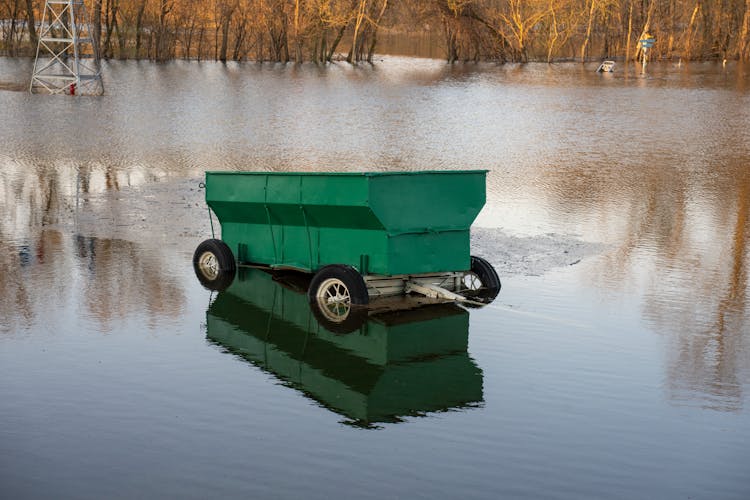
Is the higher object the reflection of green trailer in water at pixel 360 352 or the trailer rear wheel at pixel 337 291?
the trailer rear wheel at pixel 337 291

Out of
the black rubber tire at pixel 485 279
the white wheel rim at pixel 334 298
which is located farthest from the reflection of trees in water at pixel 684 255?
the white wheel rim at pixel 334 298

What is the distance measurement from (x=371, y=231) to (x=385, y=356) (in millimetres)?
2069

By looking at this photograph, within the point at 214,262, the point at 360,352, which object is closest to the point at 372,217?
the point at 360,352

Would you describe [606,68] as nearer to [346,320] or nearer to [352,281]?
[352,281]

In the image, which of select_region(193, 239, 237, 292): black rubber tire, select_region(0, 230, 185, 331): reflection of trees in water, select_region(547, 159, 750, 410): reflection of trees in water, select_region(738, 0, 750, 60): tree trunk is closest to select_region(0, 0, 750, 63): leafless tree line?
select_region(738, 0, 750, 60): tree trunk

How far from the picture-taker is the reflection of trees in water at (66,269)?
43.3 feet

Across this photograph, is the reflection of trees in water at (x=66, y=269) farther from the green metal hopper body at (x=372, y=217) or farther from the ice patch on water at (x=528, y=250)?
the ice patch on water at (x=528, y=250)

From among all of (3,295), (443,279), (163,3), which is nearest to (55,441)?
(3,295)

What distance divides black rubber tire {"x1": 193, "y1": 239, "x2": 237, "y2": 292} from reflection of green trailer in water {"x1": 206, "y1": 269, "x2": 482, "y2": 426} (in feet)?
1.91

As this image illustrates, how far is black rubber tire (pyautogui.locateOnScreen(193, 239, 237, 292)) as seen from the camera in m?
15.2

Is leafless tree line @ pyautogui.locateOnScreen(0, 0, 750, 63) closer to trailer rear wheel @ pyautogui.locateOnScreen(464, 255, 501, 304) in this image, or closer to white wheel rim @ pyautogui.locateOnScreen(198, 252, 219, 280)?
white wheel rim @ pyautogui.locateOnScreen(198, 252, 219, 280)

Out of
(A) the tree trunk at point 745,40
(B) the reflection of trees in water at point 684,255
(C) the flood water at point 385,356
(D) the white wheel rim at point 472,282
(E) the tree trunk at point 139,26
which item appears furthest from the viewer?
(A) the tree trunk at point 745,40

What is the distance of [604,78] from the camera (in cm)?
6994

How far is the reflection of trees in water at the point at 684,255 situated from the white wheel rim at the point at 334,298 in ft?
11.2
